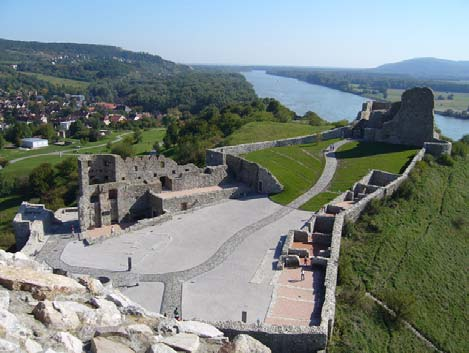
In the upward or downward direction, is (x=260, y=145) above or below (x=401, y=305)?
above

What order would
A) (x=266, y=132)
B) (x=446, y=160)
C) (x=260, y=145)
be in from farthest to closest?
(x=266, y=132) < (x=260, y=145) < (x=446, y=160)

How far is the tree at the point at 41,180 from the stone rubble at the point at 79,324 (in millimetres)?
41399

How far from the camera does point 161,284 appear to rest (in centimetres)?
1859

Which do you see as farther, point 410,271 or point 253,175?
point 253,175

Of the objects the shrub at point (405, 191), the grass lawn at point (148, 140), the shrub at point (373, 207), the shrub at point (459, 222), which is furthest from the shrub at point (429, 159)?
the grass lawn at point (148, 140)

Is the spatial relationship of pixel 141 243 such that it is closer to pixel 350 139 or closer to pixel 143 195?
pixel 143 195

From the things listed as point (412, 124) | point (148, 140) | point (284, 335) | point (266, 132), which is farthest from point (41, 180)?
point (284, 335)

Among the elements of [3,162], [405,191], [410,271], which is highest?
[405,191]

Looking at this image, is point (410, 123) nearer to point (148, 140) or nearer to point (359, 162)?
point (359, 162)

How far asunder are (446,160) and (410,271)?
16.1m

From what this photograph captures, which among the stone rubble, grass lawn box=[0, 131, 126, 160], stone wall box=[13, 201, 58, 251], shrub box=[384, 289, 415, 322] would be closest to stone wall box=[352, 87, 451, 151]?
shrub box=[384, 289, 415, 322]

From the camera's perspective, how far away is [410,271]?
20.0 meters

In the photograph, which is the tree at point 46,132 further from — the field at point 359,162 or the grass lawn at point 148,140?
the field at point 359,162

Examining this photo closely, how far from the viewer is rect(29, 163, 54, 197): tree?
48.4 meters
